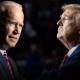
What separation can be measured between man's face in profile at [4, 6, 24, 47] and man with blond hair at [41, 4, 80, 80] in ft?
0.89

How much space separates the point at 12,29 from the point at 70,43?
0.38 m

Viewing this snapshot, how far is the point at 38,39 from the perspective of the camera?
4047mm

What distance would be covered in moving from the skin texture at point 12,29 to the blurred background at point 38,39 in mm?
1113

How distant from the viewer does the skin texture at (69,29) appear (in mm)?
2443

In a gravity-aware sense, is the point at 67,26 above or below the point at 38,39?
above

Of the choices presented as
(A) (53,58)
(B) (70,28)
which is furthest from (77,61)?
(A) (53,58)

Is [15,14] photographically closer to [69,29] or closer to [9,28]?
[9,28]

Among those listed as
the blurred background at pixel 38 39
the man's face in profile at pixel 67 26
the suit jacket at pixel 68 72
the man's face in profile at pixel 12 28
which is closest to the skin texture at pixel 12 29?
the man's face in profile at pixel 12 28

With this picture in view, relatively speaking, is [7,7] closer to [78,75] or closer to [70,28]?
[70,28]

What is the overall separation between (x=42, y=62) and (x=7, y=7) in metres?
1.29

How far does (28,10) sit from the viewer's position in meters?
4.12

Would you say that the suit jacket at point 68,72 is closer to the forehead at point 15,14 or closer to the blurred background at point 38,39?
the forehead at point 15,14

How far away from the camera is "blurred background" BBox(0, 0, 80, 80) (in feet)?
12.2

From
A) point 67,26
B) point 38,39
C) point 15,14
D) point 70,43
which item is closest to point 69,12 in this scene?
point 67,26
